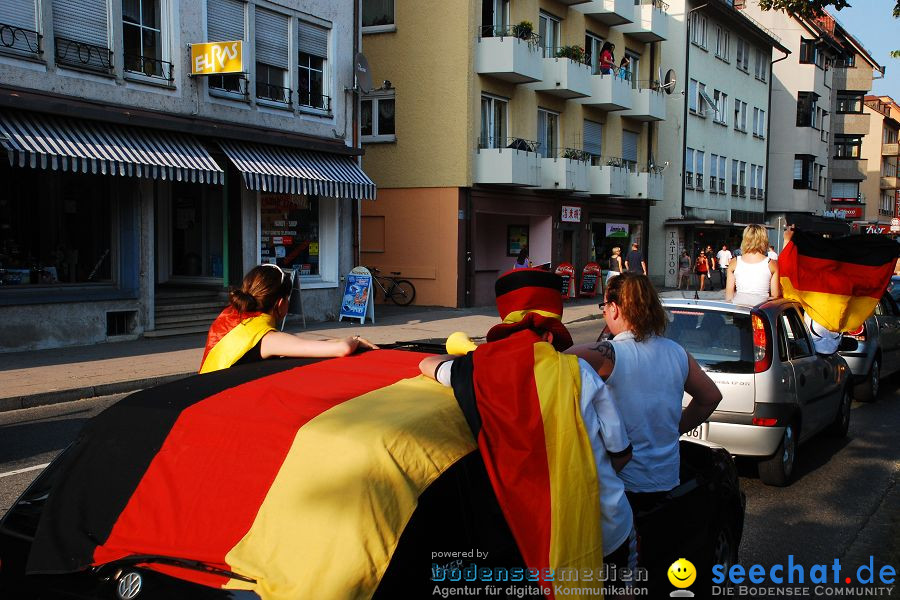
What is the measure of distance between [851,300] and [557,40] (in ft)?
72.4

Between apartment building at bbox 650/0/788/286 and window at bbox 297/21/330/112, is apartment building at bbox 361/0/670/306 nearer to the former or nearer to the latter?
window at bbox 297/21/330/112

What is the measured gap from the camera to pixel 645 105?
32375 mm

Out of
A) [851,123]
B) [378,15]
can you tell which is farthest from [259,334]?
[851,123]

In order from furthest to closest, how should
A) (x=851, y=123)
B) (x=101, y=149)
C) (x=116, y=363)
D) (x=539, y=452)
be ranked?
1. (x=851, y=123)
2. (x=101, y=149)
3. (x=116, y=363)
4. (x=539, y=452)

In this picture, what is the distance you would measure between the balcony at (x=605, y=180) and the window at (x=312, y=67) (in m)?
12.2

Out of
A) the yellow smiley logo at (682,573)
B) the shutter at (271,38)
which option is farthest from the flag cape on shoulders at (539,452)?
the shutter at (271,38)

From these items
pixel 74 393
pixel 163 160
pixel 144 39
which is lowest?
pixel 74 393

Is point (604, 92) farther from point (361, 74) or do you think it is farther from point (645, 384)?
point (645, 384)

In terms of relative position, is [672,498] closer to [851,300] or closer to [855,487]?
[855,487]

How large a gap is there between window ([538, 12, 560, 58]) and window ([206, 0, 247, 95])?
1292 centimetres

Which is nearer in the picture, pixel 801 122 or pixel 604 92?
pixel 604 92

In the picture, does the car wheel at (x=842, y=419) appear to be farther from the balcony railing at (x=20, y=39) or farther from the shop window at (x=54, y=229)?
the balcony railing at (x=20, y=39)

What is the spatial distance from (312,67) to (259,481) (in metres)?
17.6

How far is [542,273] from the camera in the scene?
10.8ft
